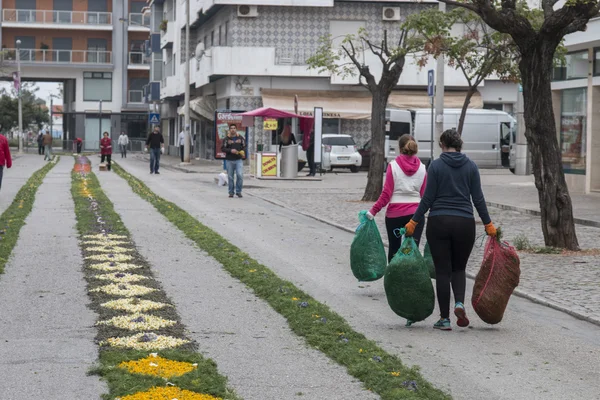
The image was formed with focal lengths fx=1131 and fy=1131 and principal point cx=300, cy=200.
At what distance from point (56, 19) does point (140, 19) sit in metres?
7.21

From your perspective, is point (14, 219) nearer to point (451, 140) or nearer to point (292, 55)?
point (451, 140)

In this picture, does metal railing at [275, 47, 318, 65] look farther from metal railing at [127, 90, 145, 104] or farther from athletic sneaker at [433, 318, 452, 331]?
athletic sneaker at [433, 318, 452, 331]

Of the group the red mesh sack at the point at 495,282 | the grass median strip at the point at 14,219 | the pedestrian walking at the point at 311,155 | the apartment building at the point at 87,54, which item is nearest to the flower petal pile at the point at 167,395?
the red mesh sack at the point at 495,282

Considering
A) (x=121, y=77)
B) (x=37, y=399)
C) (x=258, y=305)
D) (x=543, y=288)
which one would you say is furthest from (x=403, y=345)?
(x=121, y=77)

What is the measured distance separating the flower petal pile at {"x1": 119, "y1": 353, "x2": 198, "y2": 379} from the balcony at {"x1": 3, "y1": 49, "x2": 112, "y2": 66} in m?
78.1

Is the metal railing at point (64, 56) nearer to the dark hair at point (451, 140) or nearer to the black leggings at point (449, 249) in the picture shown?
the dark hair at point (451, 140)

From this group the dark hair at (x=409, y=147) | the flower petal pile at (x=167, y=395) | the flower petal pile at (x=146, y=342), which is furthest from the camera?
the dark hair at (x=409, y=147)

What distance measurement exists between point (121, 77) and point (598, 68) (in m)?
65.1

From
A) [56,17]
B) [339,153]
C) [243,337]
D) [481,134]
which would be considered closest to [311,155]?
[339,153]

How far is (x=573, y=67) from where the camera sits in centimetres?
2769

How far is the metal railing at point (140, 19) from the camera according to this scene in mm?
87519

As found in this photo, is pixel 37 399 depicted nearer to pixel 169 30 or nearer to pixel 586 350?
pixel 586 350

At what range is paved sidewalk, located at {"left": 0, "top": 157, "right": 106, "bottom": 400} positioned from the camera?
651 centimetres

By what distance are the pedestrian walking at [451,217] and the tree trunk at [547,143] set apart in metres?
6.06
